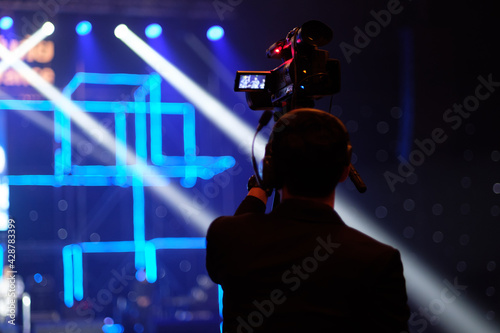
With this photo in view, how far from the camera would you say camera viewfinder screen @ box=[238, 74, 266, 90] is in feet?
6.17

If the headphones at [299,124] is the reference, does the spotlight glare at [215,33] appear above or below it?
above

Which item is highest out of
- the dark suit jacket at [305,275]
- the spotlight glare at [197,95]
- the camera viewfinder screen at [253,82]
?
the spotlight glare at [197,95]

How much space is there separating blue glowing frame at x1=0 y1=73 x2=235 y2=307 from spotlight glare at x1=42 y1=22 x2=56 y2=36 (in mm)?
448

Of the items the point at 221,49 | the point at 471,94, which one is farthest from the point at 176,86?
the point at 471,94

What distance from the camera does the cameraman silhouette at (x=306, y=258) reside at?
0.97 metres

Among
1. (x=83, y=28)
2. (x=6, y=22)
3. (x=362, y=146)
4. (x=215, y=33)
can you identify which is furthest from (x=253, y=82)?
(x=6, y=22)

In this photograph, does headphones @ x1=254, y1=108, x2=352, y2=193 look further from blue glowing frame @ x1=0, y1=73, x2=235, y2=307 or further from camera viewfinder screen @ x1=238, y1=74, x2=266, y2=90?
blue glowing frame @ x1=0, y1=73, x2=235, y2=307

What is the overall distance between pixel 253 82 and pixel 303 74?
23 centimetres

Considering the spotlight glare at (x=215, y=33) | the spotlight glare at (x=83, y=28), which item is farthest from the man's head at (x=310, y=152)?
the spotlight glare at (x=83, y=28)

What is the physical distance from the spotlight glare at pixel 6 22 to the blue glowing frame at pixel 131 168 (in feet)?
2.17

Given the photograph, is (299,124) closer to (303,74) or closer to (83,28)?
(303,74)

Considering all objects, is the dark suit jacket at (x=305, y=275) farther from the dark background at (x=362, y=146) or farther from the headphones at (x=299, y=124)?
the dark background at (x=362, y=146)

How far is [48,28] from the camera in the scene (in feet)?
16.0

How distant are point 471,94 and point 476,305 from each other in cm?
185
